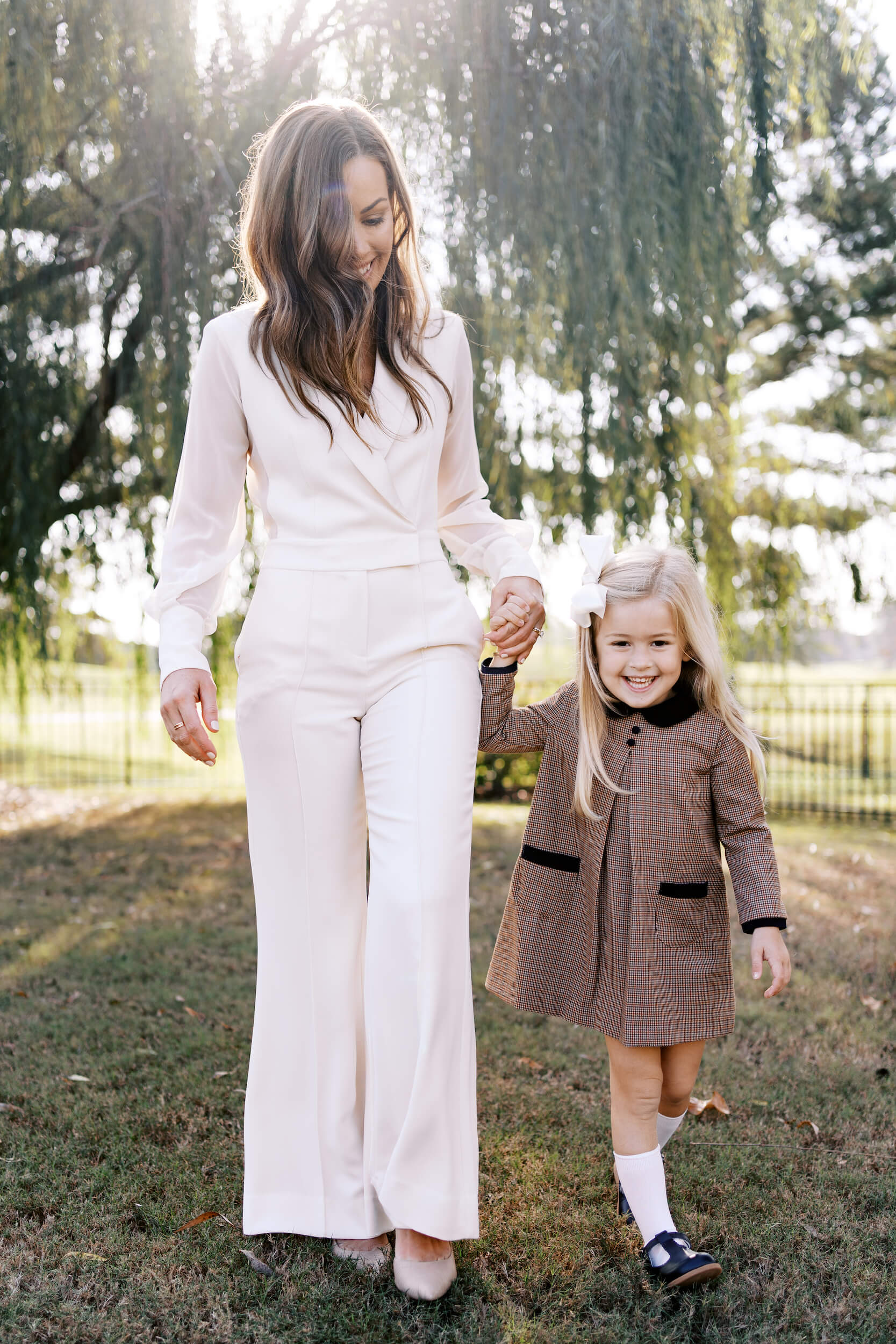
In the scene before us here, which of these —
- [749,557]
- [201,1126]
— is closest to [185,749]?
[201,1126]

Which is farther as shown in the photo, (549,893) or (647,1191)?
(549,893)

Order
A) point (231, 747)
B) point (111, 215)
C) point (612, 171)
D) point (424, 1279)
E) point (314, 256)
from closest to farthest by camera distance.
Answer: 1. point (424, 1279)
2. point (314, 256)
3. point (612, 171)
4. point (111, 215)
5. point (231, 747)

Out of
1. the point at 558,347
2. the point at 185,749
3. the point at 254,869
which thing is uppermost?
the point at 558,347

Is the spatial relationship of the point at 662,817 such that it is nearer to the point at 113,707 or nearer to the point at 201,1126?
the point at 201,1126

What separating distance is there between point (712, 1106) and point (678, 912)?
3.50 feet

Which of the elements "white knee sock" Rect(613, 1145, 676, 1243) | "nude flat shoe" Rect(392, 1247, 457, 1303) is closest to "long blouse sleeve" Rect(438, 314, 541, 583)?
"white knee sock" Rect(613, 1145, 676, 1243)

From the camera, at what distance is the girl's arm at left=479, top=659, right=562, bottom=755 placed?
2.39 m

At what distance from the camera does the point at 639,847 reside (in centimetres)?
232

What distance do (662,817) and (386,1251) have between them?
40.1 inches

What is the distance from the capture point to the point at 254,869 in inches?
86.6

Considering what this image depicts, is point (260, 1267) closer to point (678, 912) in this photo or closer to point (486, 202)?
point (678, 912)

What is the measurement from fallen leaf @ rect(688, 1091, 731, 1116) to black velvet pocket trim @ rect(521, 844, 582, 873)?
39.4 inches

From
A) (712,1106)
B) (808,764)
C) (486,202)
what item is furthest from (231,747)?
(712,1106)

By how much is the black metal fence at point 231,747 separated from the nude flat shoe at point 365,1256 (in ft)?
16.2
